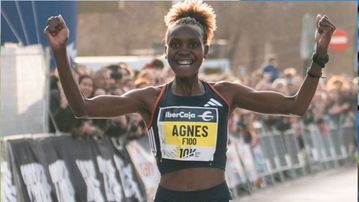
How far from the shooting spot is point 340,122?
828 inches

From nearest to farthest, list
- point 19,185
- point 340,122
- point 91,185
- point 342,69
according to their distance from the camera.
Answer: point 19,185 < point 91,185 < point 340,122 < point 342,69

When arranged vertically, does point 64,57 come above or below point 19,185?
above

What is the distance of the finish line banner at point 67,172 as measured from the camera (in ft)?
30.7

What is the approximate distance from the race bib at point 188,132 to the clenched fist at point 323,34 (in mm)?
730

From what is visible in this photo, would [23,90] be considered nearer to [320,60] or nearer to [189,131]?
[189,131]

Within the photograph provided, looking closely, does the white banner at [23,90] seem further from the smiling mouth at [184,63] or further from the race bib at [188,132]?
the smiling mouth at [184,63]

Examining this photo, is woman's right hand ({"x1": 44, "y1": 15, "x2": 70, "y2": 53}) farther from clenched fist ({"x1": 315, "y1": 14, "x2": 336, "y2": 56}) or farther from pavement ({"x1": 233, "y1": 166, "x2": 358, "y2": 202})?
pavement ({"x1": 233, "y1": 166, "x2": 358, "y2": 202})

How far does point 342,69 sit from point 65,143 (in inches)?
1553

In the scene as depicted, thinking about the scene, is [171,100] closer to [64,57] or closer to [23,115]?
[64,57]

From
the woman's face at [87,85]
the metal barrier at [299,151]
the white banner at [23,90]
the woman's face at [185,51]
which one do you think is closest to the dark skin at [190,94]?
the woman's face at [185,51]

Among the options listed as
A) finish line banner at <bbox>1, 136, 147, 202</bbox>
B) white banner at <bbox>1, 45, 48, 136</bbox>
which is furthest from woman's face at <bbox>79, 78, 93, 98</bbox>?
finish line banner at <bbox>1, 136, 147, 202</bbox>

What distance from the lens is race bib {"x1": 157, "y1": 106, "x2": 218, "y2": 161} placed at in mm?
5754

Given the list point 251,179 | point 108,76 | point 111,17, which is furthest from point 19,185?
point 111,17

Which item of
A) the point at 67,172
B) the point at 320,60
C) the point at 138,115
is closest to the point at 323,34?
the point at 320,60
